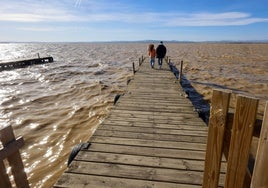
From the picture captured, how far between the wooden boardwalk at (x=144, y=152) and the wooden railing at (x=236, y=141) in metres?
1.41

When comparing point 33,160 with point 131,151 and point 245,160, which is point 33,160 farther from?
point 245,160

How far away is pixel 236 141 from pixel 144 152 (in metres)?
2.52

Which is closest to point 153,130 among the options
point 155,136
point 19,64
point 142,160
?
point 155,136

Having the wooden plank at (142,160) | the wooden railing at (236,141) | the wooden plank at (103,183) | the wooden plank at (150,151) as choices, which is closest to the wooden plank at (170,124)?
the wooden plank at (150,151)

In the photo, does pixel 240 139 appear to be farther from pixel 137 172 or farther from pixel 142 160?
pixel 142 160

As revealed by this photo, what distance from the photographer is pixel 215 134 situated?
75.8 inches

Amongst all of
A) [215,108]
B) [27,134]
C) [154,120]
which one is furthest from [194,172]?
[27,134]

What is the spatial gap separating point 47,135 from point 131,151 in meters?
4.56

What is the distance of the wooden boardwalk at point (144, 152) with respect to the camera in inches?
129

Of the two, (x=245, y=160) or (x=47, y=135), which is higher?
(x=245, y=160)

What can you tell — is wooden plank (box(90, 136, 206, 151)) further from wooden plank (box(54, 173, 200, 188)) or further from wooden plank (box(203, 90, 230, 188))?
wooden plank (box(203, 90, 230, 188))

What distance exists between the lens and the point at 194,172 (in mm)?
3463

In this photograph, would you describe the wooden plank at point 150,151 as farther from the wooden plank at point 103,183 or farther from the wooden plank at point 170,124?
the wooden plank at point 170,124

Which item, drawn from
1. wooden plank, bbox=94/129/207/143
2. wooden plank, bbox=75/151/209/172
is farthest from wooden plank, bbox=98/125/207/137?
wooden plank, bbox=75/151/209/172
